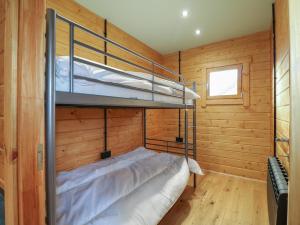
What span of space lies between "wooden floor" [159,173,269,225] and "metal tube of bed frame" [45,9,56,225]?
1.34 m

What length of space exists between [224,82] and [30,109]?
2947 mm

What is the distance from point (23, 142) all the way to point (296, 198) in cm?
99

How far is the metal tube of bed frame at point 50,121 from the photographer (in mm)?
623

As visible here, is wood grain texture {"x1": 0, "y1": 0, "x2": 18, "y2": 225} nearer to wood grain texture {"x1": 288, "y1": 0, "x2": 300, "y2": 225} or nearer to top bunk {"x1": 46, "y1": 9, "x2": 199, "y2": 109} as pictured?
top bunk {"x1": 46, "y1": 9, "x2": 199, "y2": 109}

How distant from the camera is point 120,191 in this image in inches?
50.3

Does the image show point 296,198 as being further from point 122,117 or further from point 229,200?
point 122,117

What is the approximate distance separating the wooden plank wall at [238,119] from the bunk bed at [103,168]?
1.26 metres

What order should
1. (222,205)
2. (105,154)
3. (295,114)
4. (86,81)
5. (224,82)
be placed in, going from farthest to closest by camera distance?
(224,82)
(105,154)
(222,205)
(86,81)
(295,114)

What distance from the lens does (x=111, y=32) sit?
7.82ft

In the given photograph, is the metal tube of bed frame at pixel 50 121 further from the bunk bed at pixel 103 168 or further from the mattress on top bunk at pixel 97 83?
the mattress on top bunk at pixel 97 83

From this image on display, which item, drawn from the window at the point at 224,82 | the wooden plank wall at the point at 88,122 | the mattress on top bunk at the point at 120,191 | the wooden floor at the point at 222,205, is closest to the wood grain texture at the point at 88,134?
the wooden plank wall at the point at 88,122

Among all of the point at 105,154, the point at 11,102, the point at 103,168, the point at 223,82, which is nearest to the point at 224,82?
the point at 223,82

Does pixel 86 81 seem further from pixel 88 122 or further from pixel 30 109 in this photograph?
pixel 88 122

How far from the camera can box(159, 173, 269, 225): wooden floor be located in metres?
1.67
